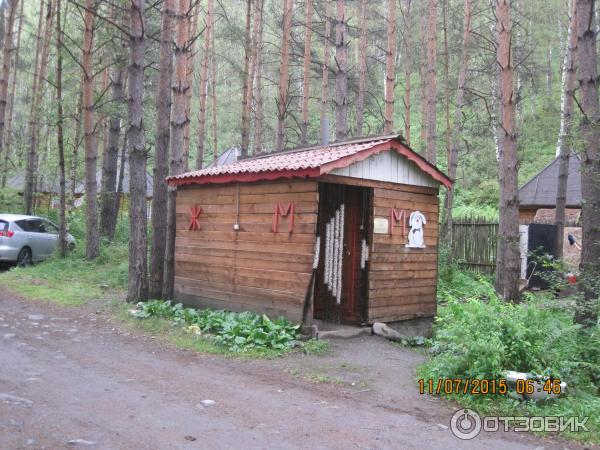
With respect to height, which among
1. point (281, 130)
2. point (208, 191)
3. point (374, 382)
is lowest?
point (374, 382)

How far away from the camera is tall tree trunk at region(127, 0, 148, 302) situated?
1029 centimetres

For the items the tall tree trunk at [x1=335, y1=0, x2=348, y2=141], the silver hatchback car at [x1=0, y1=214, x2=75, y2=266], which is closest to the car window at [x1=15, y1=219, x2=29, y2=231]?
the silver hatchback car at [x1=0, y1=214, x2=75, y2=266]

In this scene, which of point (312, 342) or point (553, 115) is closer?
point (312, 342)

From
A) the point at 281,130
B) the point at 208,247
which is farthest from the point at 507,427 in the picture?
the point at 281,130

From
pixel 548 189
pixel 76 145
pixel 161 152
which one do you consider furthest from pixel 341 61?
pixel 548 189

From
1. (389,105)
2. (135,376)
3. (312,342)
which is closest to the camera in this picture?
(135,376)

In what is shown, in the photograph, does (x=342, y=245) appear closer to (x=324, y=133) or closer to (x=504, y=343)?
(x=324, y=133)

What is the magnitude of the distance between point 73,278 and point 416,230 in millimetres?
9170

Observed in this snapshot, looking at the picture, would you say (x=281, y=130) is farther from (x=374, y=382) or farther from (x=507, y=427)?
(x=507, y=427)

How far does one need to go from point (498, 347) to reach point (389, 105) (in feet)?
35.7

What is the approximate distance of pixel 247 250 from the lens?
9.01m

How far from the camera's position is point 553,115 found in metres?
30.5

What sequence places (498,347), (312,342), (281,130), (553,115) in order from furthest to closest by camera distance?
(553,115), (281,130), (312,342), (498,347)

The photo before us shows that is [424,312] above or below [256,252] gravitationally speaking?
below
